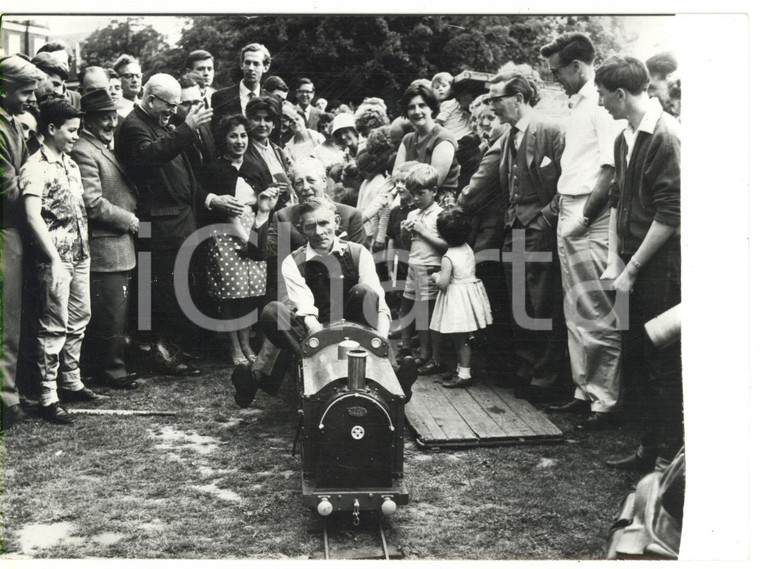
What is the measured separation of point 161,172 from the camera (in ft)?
22.3

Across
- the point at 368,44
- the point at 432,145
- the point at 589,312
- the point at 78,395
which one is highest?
the point at 368,44

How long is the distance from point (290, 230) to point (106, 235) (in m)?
1.54

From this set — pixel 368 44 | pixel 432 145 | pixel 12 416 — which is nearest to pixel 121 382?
pixel 12 416

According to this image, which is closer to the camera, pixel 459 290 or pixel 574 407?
pixel 574 407

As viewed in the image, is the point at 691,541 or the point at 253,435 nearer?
the point at 691,541

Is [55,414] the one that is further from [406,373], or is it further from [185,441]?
[406,373]

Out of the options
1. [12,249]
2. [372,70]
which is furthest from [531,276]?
[12,249]

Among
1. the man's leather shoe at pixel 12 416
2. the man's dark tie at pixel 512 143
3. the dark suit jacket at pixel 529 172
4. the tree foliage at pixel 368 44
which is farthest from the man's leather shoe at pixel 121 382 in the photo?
the man's dark tie at pixel 512 143

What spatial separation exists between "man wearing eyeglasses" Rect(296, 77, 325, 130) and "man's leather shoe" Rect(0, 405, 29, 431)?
337 cm

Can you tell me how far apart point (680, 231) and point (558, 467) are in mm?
2111

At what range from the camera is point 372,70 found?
660 cm

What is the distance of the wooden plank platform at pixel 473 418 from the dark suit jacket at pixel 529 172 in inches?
60.6

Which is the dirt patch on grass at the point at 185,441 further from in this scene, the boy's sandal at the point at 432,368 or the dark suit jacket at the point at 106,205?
the boy's sandal at the point at 432,368
